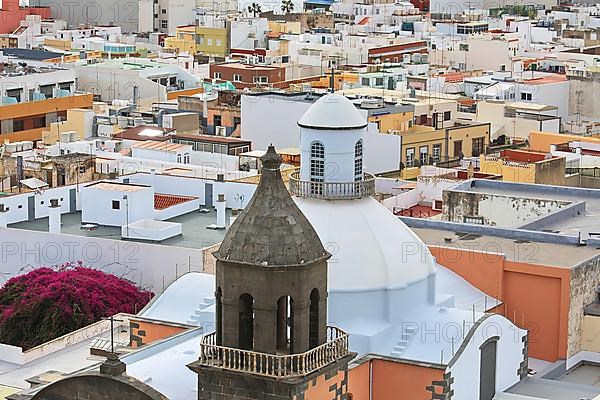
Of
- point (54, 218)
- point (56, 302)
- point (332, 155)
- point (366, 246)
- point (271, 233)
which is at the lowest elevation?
point (56, 302)

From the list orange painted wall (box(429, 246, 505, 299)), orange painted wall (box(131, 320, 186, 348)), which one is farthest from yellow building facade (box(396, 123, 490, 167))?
orange painted wall (box(131, 320, 186, 348))

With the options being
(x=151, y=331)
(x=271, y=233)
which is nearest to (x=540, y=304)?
(x=151, y=331)

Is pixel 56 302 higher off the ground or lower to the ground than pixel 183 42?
lower

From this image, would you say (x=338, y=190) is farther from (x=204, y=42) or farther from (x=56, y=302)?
(x=204, y=42)

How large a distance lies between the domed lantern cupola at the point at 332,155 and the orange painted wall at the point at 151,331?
3.25 meters

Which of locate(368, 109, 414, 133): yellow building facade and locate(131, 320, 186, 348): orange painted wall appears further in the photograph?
locate(368, 109, 414, 133): yellow building facade

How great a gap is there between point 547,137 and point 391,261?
96.6ft

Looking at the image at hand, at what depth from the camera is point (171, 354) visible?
87.4 ft

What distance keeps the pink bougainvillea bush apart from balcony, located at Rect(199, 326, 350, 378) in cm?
1373

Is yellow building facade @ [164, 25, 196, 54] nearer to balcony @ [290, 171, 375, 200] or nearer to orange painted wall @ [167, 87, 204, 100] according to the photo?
orange painted wall @ [167, 87, 204, 100]

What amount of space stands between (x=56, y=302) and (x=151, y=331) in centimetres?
689

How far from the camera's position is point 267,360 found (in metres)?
20.8

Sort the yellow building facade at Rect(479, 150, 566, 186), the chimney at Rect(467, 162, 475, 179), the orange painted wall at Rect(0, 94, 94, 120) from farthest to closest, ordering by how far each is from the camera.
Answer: the orange painted wall at Rect(0, 94, 94, 120)
the chimney at Rect(467, 162, 475, 179)
the yellow building facade at Rect(479, 150, 566, 186)

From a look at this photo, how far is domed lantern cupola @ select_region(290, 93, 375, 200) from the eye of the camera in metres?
28.1
